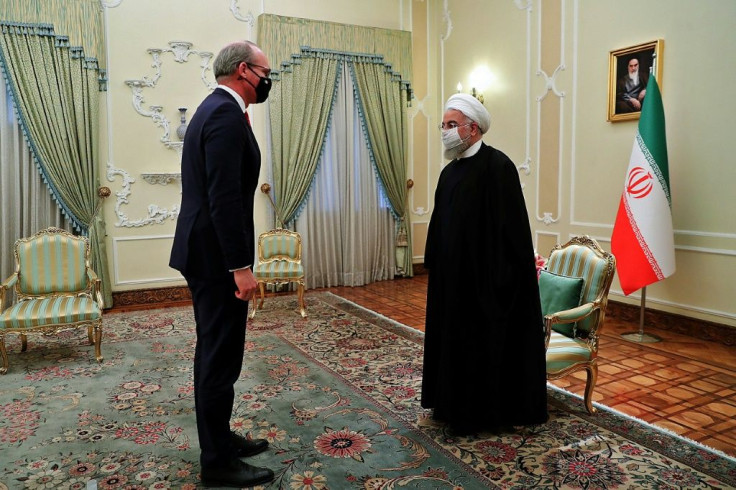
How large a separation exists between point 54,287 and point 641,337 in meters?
4.19

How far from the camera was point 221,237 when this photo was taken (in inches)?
73.5

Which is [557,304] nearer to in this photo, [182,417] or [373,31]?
[182,417]

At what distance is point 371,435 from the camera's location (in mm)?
2562

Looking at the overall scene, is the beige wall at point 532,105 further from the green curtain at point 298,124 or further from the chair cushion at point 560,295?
the chair cushion at point 560,295

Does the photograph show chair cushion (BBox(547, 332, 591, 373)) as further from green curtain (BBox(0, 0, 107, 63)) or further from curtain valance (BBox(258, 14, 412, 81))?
green curtain (BBox(0, 0, 107, 63))

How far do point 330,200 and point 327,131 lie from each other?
0.76 metres

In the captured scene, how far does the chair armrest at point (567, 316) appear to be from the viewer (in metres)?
2.63

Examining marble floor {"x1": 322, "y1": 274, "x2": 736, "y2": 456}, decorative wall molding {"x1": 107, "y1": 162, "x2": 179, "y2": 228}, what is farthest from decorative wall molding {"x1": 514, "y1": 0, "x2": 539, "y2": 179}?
decorative wall molding {"x1": 107, "y1": 162, "x2": 179, "y2": 228}

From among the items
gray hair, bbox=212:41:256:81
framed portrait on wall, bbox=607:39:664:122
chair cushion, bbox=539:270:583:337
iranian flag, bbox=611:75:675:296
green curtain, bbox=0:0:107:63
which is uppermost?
green curtain, bbox=0:0:107:63

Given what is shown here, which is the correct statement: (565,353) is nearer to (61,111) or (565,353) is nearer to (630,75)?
(630,75)

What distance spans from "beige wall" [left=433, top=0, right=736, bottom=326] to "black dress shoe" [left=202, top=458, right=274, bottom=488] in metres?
3.42

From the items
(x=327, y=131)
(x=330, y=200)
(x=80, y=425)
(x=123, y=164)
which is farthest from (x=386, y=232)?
(x=80, y=425)

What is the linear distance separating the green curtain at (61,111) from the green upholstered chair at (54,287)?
112cm

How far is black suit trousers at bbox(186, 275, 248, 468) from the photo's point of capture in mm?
1969
